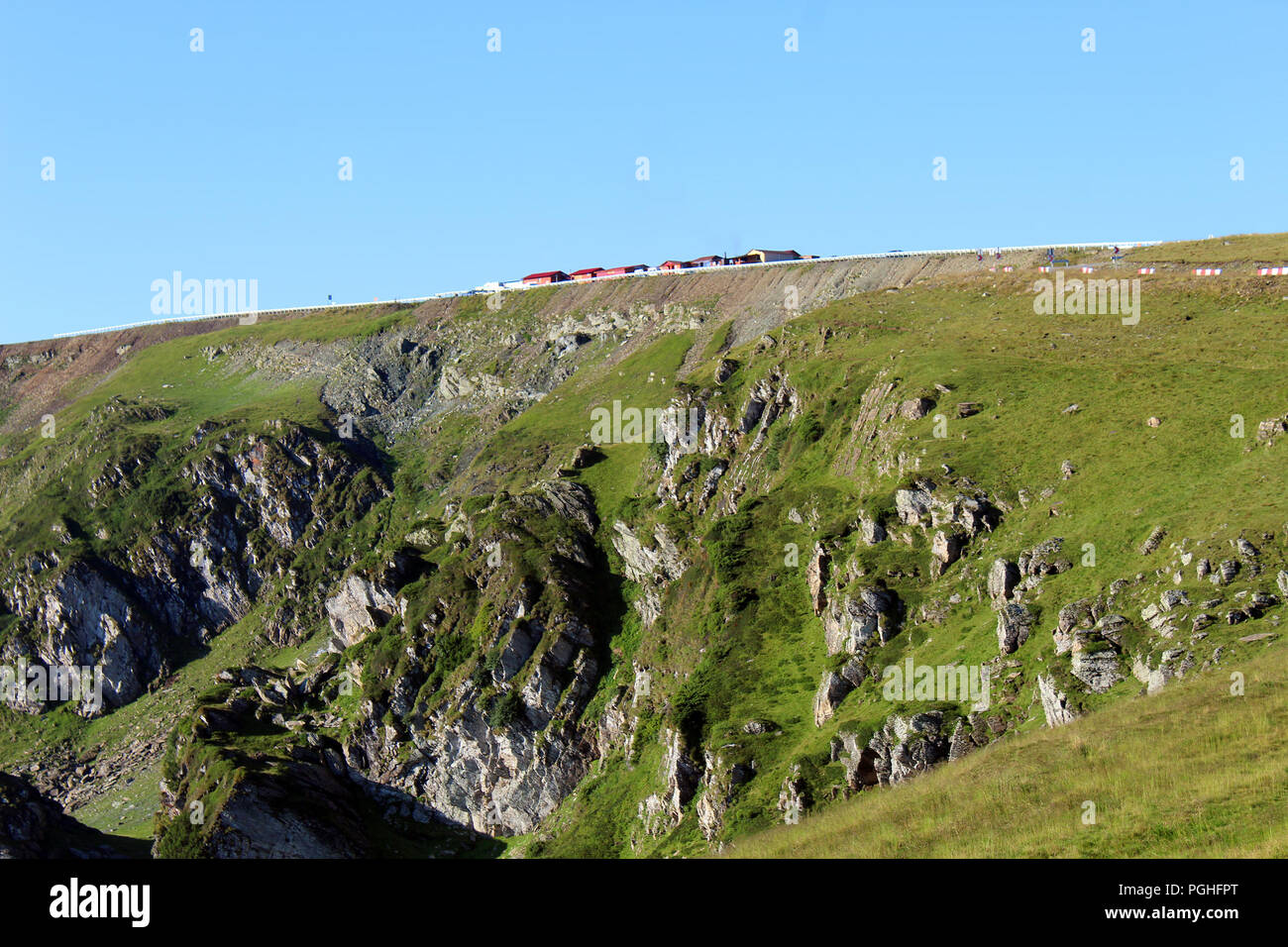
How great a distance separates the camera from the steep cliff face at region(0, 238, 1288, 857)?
56.6 m

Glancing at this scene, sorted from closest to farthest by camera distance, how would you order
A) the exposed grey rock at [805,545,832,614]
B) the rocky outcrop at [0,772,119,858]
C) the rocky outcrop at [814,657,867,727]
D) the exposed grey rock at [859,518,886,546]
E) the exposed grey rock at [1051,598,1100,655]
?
the exposed grey rock at [1051,598,1100,655]
the rocky outcrop at [814,657,867,727]
the exposed grey rock at [859,518,886,546]
the exposed grey rock at [805,545,832,614]
the rocky outcrop at [0,772,119,858]

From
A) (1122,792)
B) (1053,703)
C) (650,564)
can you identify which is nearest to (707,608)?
(650,564)

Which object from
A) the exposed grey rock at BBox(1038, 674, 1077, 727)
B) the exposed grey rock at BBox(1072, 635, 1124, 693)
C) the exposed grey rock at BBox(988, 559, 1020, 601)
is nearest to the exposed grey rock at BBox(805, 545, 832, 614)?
the exposed grey rock at BBox(988, 559, 1020, 601)

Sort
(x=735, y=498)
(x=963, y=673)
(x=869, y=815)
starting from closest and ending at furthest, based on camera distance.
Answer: (x=869, y=815)
(x=963, y=673)
(x=735, y=498)

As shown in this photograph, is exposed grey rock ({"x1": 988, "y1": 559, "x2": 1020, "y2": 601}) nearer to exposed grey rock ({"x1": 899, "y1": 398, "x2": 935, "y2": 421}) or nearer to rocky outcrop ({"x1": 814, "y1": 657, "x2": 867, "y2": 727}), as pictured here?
rocky outcrop ({"x1": 814, "y1": 657, "x2": 867, "y2": 727})

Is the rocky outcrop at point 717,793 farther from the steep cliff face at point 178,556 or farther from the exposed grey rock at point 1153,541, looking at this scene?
the steep cliff face at point 178,556

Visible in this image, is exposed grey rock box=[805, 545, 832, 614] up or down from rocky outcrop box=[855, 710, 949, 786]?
up

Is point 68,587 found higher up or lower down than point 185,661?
higher up

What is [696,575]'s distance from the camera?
3509 inches

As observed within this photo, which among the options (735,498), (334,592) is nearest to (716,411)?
(735,498)

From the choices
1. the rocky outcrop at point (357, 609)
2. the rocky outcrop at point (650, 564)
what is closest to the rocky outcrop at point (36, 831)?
the rocky outcrop at point (357, 609)
